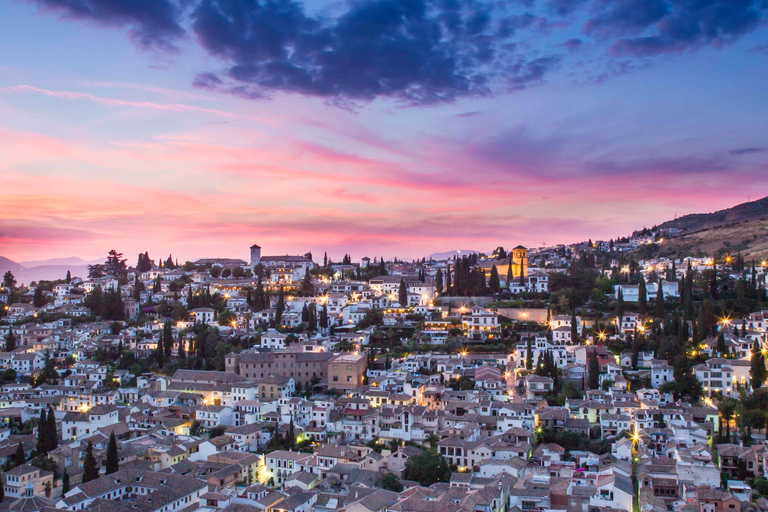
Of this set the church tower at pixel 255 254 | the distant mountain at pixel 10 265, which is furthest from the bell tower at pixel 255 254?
the distant mountain at pixel 10 265

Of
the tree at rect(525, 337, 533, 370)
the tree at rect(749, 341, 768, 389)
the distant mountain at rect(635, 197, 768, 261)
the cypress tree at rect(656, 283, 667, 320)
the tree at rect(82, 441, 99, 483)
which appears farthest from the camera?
the distant mountain at rect(635, 197, 768, 261)

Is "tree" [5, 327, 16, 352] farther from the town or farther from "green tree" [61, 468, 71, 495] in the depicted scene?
"green tree" [61, 468, 71, 495]

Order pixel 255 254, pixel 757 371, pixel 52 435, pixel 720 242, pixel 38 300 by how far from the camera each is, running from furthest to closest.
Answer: pixel 720 242 < pixel 255 254 < pixel 38 300 < pixel 757 371 < pixel 52 435

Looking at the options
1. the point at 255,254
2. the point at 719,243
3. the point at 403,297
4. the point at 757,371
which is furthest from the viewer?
the point at 719,243

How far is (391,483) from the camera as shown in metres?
21.5

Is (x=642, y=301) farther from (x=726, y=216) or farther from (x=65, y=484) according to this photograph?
(x=726, y=216)

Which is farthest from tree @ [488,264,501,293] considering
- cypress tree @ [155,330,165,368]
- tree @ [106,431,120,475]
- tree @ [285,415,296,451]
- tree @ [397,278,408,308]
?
Answer: tree @ [106,431,120,475]

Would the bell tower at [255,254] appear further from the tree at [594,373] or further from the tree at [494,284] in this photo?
the tree at [594,373]

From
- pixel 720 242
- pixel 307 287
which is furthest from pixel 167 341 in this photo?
pixel 720 242

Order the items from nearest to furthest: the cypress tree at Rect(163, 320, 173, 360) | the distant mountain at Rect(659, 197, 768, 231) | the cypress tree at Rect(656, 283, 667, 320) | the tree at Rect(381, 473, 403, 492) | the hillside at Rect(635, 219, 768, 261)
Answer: the tree at Rect(381, 473, 403, 492) → the cypress tree at Rect(656, 283, 667, 320) → the cypress tree at Rect(163, 320, 173, 360) → the hillside at Rect(635, 219, 768, 261) → the distant mountain at Rect(659, 197, 768, 231)

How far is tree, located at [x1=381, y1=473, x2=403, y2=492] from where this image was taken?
21.3 meters

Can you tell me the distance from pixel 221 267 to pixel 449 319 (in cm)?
2813

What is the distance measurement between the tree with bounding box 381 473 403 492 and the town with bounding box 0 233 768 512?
0.53ft

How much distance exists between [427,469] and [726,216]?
8861 centimetres
